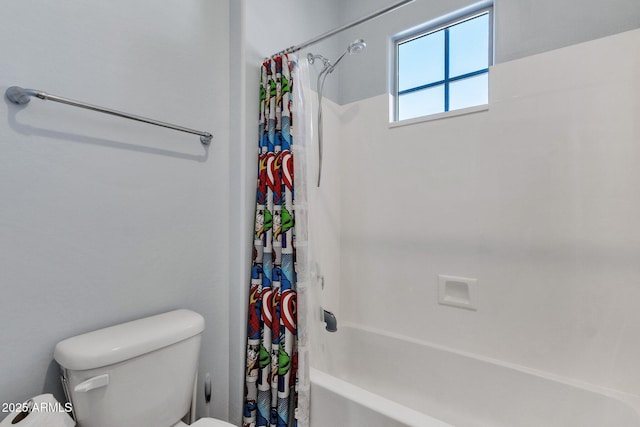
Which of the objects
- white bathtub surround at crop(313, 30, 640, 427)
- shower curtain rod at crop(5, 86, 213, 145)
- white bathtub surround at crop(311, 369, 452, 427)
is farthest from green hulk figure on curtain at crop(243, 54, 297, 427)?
shower curtain rod at crop(5, 86, 213, 145)

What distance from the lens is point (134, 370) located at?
920mm

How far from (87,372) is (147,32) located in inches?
48.3

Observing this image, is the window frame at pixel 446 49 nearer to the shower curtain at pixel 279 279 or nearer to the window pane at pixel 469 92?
the window pane at pixel 469 92

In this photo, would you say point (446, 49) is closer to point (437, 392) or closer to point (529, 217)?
point (529, 217)

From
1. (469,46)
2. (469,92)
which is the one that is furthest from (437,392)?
(469,46)

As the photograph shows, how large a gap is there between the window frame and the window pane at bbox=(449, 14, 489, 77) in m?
0.02

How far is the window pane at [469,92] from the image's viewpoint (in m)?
1.68

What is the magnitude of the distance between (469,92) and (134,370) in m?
2.14

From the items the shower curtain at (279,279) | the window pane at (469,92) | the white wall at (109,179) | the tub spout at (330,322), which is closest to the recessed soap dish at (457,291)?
the tub spout at (330,322)

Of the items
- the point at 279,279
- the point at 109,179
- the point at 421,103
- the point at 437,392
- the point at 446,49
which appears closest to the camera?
the point at 109,179

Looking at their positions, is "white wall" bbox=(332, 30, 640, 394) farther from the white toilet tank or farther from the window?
the white toilet tank

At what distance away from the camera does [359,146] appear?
2.05m

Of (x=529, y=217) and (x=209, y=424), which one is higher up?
(x=529, y=217)

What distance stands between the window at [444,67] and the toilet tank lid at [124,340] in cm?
179
